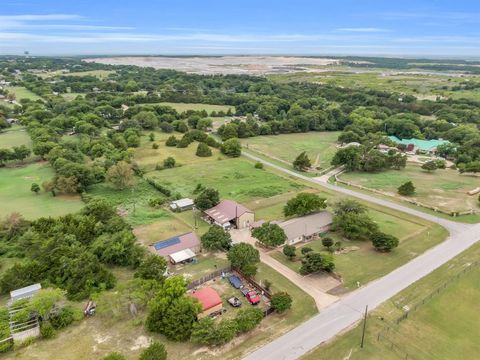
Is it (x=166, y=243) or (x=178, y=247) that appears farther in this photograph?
(x=166, y=243)

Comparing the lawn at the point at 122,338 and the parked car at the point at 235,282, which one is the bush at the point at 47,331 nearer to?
the lawn at the point at 122,338

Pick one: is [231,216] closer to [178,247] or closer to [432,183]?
[178,247]

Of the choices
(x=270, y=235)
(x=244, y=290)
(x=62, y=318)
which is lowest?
(x=244, y=290)

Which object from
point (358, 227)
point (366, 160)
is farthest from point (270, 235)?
point (366, 160)

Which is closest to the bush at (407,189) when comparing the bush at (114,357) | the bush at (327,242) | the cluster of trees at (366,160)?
the cluster of trees at (366,160)

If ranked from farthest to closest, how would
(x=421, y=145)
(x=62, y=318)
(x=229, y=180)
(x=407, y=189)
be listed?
(x=421, y=145) → (x=229, y=180) → (x=407, y=189) → (x=62, y=318)

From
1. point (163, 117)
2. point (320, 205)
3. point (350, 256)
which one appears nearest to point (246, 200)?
point (320, 205)
